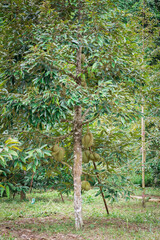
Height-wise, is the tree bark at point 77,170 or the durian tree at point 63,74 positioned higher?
the durian tree at point 63,74

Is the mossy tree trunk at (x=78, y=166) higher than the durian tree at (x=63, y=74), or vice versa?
the durian tree at (x=63, y=74)

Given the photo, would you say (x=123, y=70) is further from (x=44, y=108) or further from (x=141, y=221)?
(x=141, y=221)

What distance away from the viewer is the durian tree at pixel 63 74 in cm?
336

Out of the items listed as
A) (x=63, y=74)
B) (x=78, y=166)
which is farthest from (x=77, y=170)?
(x=63, y=74)

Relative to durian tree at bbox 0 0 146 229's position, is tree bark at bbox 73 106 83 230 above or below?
below

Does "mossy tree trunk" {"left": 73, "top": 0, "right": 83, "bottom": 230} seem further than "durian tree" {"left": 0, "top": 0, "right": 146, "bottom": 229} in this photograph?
Yes

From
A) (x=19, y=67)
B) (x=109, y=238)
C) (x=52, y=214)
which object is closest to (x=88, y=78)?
(x=19, y=67)

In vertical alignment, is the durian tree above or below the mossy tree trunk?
above

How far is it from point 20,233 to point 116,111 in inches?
110

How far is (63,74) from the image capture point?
374 cm

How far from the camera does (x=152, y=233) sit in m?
4.18

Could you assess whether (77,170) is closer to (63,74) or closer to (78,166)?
(78,166)

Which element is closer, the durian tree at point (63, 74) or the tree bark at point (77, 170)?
the durian tree at point (63, 74)

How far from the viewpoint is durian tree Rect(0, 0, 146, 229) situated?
3.36 m
